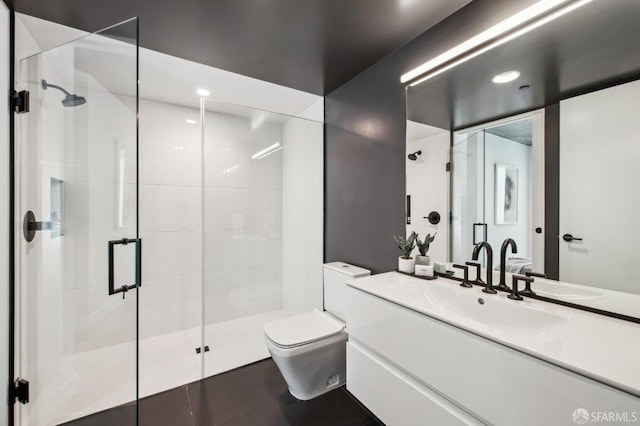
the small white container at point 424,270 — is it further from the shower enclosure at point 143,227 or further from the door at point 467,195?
the shower enclosure at point 143,227

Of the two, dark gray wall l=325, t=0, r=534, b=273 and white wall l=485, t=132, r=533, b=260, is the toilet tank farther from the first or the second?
white wall l=485, t=132, r=533, b=260

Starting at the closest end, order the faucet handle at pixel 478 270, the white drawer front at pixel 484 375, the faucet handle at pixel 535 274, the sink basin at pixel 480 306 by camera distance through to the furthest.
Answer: the white drawer front at pixel 484 375 → the sink basin at pixel 480 306 → the faucet handle at pixel 535 274 → the faucet handle at pixel 478 270

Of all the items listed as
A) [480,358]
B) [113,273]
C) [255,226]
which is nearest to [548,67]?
[480,358]

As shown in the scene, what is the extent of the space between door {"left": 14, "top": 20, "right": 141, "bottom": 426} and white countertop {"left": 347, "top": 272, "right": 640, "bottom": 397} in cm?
145

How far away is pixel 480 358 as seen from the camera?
89cm

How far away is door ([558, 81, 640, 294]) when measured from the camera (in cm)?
94

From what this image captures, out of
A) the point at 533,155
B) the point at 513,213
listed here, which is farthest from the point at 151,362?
the point at 533,155

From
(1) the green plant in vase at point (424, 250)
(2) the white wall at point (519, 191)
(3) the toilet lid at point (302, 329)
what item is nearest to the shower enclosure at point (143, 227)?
(3) the toilet lid at point (302, 329)

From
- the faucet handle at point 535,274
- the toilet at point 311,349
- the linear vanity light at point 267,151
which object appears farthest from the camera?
the linear vanity light at point 267,151

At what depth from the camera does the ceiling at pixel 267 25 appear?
1413 millimetres

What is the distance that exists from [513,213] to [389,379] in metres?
1.01

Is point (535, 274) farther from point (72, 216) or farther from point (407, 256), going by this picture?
point (72, 216)

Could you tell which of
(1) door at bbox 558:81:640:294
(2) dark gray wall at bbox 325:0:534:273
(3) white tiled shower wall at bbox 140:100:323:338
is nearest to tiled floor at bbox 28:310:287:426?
(3) white tiled shower wall at bbox 140:100:323:338

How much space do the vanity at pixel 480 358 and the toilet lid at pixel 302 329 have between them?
0.89 ft
